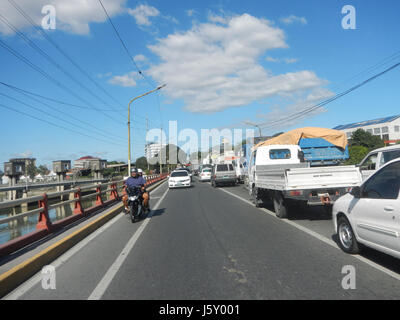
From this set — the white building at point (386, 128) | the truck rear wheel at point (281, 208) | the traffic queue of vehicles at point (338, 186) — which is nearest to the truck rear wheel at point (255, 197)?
the traffic queue of vehicles at point (338, 186)

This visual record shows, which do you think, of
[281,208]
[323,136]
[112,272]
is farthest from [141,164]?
[112,272]

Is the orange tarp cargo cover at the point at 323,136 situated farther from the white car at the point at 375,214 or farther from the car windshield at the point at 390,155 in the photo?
the white car at the point at 375,214

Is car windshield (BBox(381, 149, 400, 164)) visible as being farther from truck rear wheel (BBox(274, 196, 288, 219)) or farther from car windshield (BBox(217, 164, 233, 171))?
car windshield (BBox(217, 164, 233, 171))

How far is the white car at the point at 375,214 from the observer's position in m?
4.43

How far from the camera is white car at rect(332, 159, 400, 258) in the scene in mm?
4434

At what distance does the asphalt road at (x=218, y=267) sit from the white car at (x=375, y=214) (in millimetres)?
349

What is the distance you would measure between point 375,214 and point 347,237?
115 centimetres

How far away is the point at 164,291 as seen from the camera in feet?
14.0

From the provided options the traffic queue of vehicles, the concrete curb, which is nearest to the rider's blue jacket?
the concrete curb

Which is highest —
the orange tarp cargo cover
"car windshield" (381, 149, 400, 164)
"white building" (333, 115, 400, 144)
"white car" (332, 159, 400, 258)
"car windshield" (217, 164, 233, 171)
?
"white building" (333, 115, 400, 144)
